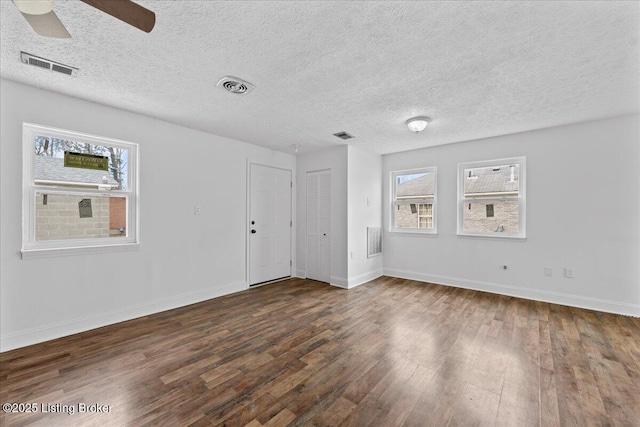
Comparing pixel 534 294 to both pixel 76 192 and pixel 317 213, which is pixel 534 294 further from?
pixel 76 192

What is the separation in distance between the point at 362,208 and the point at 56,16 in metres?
4.41

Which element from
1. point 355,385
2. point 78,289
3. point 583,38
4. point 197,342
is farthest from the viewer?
point 78,289

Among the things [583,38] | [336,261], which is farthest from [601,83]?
[336,261]

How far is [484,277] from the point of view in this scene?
4.46 meters

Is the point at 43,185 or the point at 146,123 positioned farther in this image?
the point at 146,123

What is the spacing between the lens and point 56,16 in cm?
141

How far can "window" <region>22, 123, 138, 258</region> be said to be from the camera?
107 inches

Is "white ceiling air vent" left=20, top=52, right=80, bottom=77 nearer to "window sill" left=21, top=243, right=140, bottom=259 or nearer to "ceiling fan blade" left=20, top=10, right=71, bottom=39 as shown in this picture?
"ceiling fan blade" left=20, top=10, right=71, bottom=39

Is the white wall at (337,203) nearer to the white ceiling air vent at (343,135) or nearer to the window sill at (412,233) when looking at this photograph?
the white ceiling air vent at (343,135)

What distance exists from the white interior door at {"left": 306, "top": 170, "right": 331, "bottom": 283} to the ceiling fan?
374 centimetres

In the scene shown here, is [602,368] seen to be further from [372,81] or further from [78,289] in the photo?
[78,289]

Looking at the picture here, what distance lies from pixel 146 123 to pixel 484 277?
5594 mm

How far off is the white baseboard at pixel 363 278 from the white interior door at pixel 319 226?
17.8 inches

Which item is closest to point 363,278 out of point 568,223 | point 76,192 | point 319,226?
point 319,226
